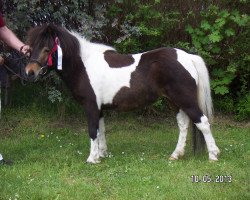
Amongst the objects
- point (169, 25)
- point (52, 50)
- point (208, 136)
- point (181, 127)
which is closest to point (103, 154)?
point (181, 127)

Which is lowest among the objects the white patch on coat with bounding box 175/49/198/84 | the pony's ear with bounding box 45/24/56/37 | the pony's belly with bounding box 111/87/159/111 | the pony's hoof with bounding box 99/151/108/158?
the pony's hoof with bounding box 99/151/108/158

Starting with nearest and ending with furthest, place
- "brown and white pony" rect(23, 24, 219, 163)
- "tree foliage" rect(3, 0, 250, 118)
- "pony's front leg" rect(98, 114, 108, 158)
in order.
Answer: "brown and white pony" rect(23, 24, 219, 163), "pony's front leg" rect(98, 114, 108, 158), "tree foliage" rect(3, 0, 250, 118)

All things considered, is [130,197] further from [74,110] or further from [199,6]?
[199,6]

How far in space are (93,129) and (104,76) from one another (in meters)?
0.70

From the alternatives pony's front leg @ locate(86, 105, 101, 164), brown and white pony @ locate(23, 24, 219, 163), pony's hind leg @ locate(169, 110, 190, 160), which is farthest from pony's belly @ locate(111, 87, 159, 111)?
pony's hind leg @ locate(169, 110, 190, 160)

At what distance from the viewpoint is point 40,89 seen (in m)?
8.18

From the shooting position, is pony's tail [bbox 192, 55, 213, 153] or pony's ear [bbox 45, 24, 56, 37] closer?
pony's ear [bbox 45, 24, 56, 37]

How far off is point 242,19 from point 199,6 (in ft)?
2.87

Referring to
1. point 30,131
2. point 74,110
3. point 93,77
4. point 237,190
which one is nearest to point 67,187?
point 93,77

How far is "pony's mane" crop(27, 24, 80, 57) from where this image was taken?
5199mm

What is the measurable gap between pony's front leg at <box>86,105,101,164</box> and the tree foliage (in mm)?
1981

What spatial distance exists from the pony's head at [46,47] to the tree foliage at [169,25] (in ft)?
5.36

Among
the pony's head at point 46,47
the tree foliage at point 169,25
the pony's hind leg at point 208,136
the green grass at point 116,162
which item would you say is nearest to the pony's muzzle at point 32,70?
the pony's head at point 46,47

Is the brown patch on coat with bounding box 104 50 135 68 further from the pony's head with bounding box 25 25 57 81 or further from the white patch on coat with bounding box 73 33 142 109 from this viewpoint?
the pony's head with bounding box 25 25 57 81
